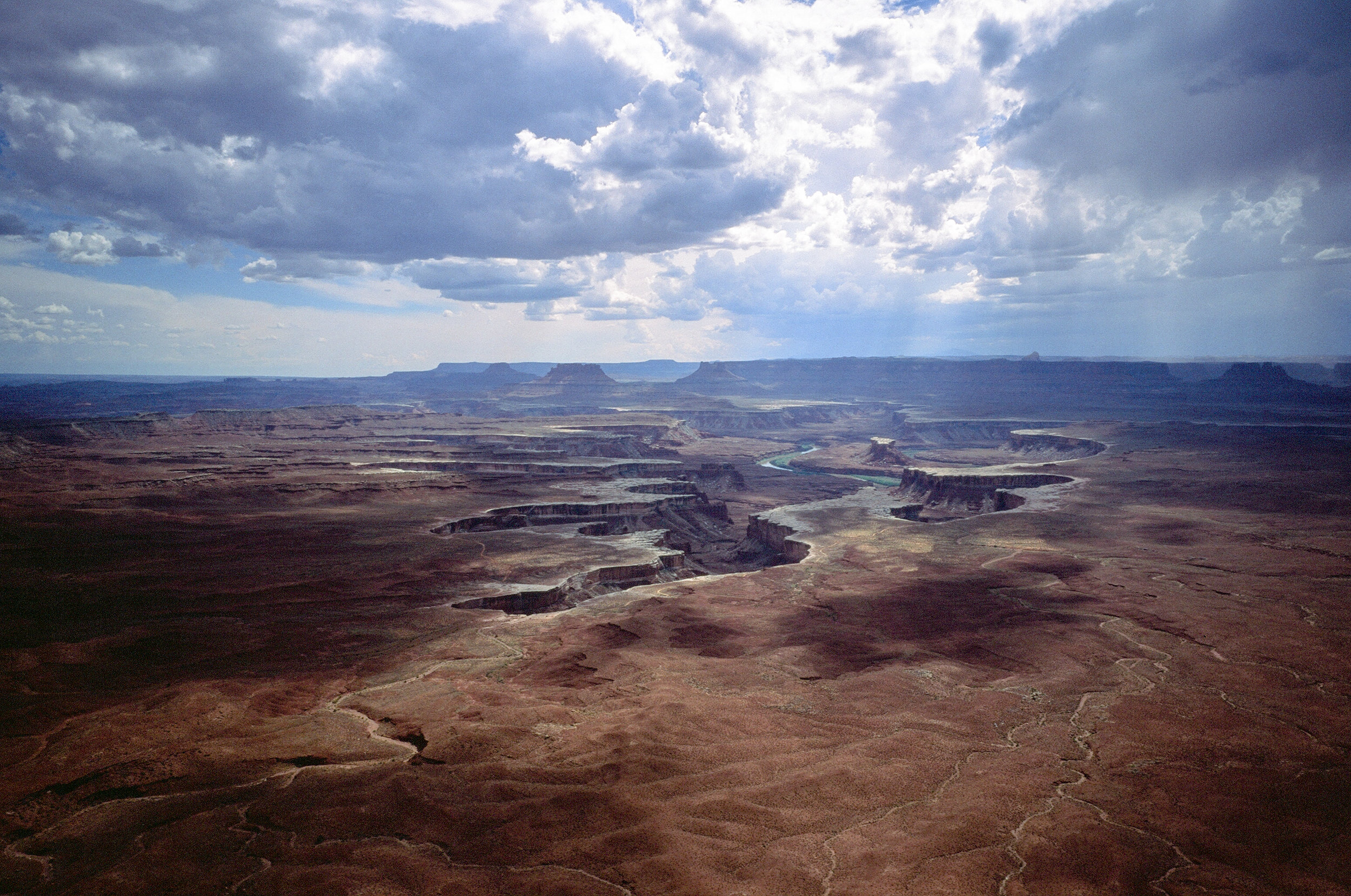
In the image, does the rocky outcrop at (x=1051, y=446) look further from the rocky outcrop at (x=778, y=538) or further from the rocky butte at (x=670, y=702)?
the rocky outcrop at (x=778, y=538)

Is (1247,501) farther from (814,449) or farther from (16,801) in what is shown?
(814,449)

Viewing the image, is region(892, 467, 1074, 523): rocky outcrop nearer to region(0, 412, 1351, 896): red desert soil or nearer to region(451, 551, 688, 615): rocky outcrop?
region(0, 412, 1351, 896): red desert soil

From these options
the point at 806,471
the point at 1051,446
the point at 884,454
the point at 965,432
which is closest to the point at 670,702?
the point at 806,471

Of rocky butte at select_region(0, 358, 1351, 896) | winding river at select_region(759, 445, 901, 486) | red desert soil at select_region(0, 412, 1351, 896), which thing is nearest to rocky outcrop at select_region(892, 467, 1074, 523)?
rocky butte at select_region(0, 358, 1351, 896)

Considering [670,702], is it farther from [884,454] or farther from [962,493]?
[884,454]

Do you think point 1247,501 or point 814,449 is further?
point 814,449

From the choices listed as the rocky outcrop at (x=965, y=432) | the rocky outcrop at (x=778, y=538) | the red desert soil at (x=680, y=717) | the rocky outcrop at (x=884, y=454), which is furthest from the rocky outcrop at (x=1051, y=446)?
the red desert soil at (x=680, y=717)

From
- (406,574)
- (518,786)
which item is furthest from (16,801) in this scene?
(406,574)
